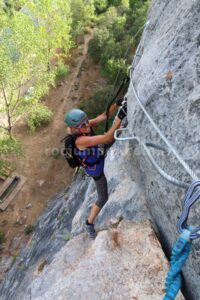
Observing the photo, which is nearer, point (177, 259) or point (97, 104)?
point (177, 259)

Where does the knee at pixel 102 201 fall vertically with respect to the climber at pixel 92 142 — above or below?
below

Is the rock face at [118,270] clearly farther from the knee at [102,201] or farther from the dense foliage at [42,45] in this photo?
the dense foliage at [42,45]

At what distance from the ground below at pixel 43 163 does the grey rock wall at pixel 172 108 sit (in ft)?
39.0

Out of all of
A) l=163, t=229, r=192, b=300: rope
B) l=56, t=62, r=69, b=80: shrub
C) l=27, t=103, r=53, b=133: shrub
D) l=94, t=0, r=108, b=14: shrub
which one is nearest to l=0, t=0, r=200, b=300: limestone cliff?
l=163, t=229, r=192, b=300: rope

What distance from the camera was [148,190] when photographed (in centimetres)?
612

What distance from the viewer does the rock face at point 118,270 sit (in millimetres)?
5441

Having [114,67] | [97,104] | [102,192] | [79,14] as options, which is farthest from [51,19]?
[102,192]

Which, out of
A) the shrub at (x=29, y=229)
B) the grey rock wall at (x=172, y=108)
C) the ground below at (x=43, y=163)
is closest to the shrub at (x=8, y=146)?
the ground below at (x=43, y=163)

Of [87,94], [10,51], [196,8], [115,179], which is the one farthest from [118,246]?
[87,94]

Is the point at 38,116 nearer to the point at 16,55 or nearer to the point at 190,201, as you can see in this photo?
the point at 16,55

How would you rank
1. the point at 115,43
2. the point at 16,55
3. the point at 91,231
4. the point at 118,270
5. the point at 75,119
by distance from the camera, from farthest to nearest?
1. the point at 115,43
2. the point at 16,55
3. the point at 91,231
4. the point at 75,119
5. the point at 118,270

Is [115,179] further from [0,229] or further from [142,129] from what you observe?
[0,229]

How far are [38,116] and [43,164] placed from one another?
3138mm

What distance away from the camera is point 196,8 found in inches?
194
